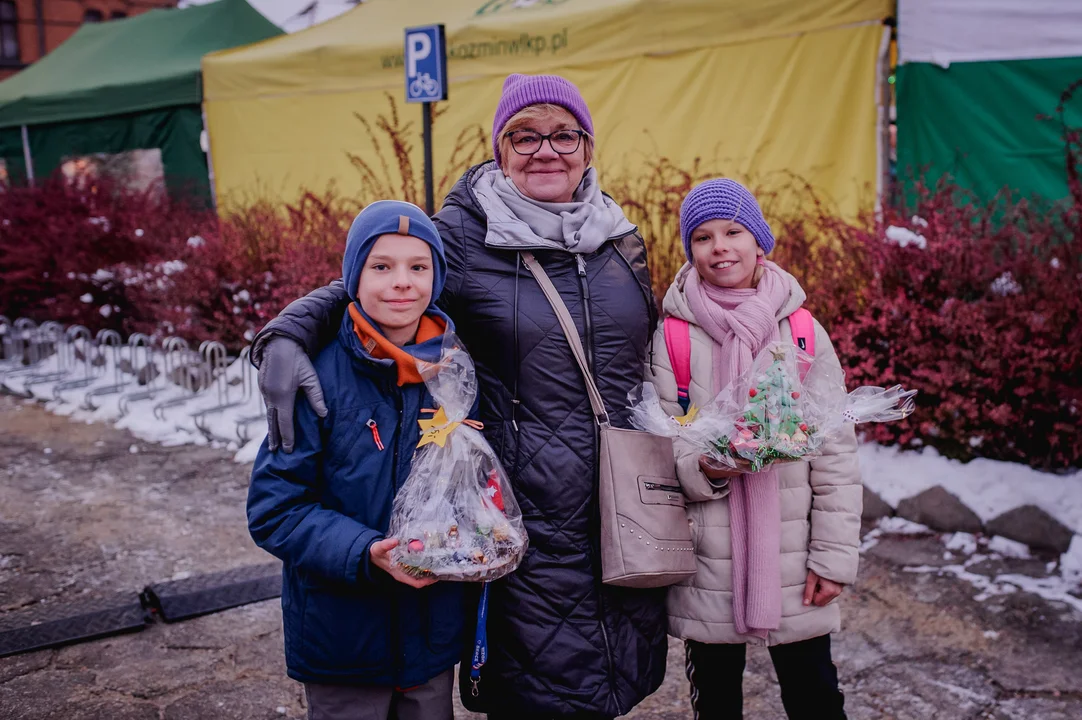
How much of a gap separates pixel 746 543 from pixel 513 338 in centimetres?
78

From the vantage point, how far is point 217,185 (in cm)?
1309

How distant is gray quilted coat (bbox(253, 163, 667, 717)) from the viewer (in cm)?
208

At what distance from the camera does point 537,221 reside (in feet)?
7.00

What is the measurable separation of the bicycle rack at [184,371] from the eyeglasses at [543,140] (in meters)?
5.89

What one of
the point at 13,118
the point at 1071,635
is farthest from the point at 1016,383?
the point at 13,118

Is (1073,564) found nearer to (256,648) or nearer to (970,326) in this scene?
(970,326)

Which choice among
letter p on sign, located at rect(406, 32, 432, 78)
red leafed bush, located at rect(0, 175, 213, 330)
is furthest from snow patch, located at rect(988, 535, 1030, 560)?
red leafed bush, located at rect(0, 175, 213, 330)

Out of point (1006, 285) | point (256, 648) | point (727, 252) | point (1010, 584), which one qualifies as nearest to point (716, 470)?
A: point (727, 252)

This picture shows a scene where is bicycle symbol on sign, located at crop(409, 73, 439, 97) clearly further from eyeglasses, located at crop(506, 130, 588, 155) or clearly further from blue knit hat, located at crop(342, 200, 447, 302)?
blue knit hat, located at crop(342, 200, 447, 302)

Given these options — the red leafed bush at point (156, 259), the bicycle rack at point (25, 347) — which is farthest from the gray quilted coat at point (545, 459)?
the bicycle rack at point (25, 347)

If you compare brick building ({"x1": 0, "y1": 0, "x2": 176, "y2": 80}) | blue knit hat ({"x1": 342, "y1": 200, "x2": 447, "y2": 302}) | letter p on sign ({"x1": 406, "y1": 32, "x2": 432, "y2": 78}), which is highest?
brick building ({"x1": 0, "y1": 0, "x2": 176, "y2": 80})

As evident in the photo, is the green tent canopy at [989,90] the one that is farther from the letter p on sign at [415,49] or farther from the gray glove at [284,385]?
the gray glove at [284,385]

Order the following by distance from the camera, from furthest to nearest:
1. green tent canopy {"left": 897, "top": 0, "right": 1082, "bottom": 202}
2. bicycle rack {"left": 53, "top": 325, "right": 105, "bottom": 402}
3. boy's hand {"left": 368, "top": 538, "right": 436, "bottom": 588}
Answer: bicycle rack {"left": 53, "top": 325, "right": 105, "bottom": 402}, green tent canopy {"left": 897, "top": 0, "right": 1082, "bottom": 202}, boy's hand {"left": 368, "top": 538, "right": 436, "bottom": 588}

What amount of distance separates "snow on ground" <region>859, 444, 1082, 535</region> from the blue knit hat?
3.37 m
